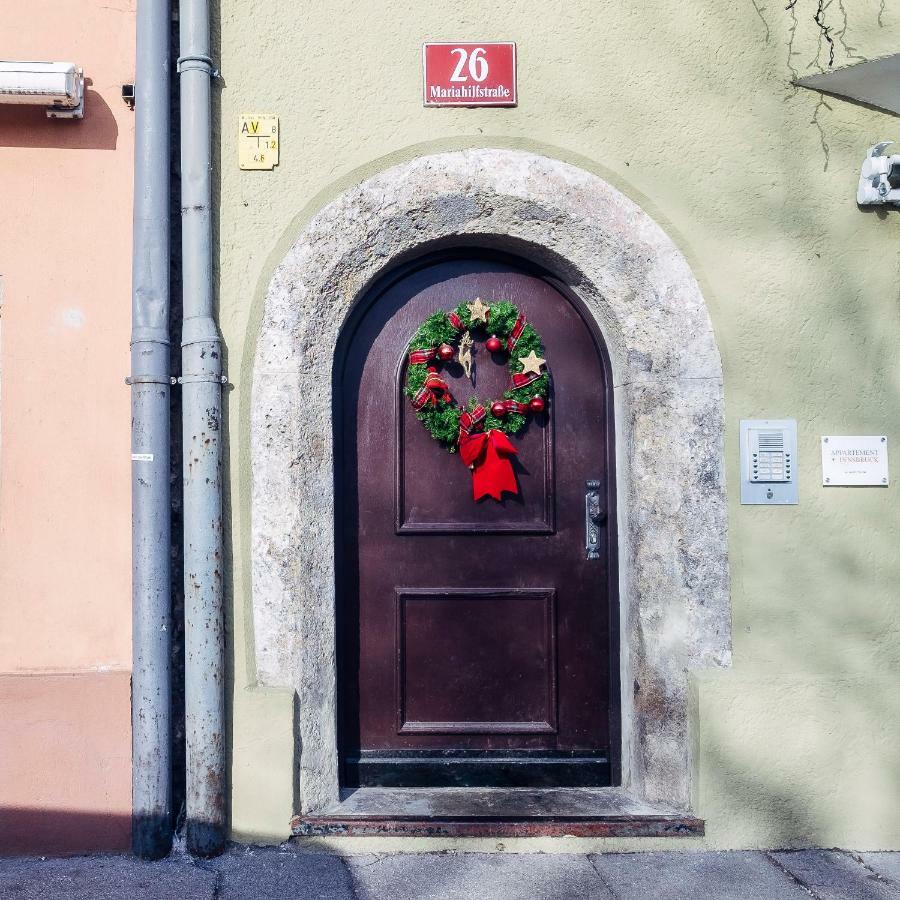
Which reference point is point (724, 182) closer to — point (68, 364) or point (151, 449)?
point (151, 449)

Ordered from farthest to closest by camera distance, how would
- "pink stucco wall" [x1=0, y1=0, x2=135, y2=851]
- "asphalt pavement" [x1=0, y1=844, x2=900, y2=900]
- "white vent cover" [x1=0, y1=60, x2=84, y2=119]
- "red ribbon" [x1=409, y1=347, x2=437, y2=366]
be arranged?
"red ribbon" [x1=409, y1=347, x2=437, y2=366]
"pink stucco wall" [x1=0, y1=0, x2=135, y2=851]
"white vent cover" [x1=0, y1=60, x2=84, y2=119]
"asphalt pavement" [x1=0, y1=844, x2=900, y2=900]

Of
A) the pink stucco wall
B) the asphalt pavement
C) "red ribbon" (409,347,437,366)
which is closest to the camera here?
the asphalt pavement

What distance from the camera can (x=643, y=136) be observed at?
10.9 feet

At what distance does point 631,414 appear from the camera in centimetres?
337

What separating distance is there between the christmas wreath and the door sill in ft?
3.95

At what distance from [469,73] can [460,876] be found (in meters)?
2.94

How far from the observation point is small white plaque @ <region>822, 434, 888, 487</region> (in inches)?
129

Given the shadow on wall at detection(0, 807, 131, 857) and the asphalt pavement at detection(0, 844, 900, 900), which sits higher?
the shadow on wall at detection(0, 807, 131, 857)

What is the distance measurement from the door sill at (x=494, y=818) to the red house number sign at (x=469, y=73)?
2.70 m

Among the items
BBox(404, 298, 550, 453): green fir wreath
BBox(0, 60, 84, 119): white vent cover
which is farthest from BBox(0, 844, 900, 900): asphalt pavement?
BBox(0, 60, 84, 119): white vent cover

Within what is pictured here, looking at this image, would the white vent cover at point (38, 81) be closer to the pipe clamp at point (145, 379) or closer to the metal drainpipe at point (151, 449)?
the metal drainpipe at point (151, 449)

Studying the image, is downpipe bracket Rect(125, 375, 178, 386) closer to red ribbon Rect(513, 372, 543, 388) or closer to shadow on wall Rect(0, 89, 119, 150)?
shadow on wall Rect(0, 89, 119, 150)

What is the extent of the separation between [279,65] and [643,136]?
1435mm

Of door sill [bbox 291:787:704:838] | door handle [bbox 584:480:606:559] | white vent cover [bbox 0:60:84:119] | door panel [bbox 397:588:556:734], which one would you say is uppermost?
white vent cover [bbox 0:60:84:119]
